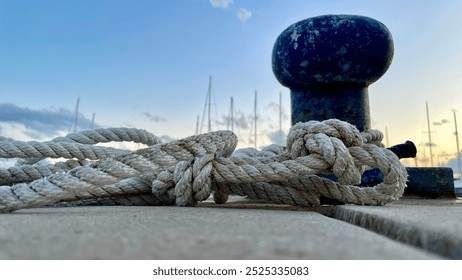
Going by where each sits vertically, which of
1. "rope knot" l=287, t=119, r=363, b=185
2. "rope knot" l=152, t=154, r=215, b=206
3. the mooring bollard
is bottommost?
"rope knot" l=152, t=154, r=215, b=206

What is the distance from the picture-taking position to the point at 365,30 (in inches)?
85.0

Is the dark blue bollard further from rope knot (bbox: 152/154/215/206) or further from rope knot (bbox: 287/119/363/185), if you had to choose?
rope knot (bbox: 152/154/215/206)

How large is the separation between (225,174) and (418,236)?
869 millimetres

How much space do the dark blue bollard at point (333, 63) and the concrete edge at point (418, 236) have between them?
1379mm

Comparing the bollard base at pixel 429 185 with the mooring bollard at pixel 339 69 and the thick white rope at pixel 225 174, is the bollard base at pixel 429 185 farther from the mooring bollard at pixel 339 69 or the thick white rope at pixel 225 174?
the thick white rope at pixel 225 174

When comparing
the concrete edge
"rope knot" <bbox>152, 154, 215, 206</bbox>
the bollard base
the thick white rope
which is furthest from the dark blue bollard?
the concrete edge

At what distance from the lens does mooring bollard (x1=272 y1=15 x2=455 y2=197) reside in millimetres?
2137

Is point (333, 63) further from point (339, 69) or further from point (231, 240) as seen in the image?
point (231, 240)

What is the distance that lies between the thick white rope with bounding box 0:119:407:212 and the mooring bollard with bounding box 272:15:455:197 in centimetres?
59

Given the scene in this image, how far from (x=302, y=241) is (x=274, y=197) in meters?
0.94

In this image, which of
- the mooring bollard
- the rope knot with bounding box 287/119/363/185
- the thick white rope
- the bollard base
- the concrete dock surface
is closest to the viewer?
the concrete dock surface

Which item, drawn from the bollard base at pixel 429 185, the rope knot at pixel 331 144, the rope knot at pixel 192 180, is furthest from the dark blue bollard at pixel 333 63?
the rope knot at pixel 192 180
